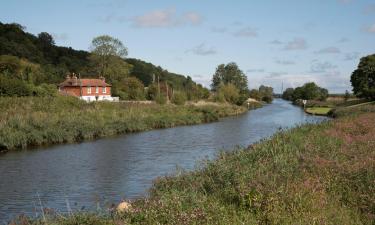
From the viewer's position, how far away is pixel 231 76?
154 m

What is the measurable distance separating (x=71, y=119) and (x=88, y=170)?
18191 millimetres

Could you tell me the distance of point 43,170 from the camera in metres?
23.4

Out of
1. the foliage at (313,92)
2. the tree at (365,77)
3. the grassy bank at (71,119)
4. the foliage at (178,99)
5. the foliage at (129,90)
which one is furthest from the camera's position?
the foliage at (313,92)

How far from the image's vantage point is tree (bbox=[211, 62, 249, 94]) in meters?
154

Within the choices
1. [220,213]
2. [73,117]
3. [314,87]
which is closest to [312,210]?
[220,213]

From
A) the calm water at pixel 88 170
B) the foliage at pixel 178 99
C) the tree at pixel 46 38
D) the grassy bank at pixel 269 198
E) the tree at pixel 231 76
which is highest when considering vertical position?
the tree at pixel 46 38

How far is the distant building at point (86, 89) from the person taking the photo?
244 feet

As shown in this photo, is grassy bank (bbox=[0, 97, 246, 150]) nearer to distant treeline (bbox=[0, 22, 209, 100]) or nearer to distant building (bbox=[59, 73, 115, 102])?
distant treeline (bbox=[0, 22, 209, 100])

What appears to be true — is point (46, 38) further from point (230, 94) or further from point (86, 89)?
point (86, 89)

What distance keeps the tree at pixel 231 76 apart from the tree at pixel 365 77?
5949 centimetres

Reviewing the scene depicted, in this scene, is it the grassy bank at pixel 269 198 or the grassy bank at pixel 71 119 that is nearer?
the grassy bank at pixel 269 198

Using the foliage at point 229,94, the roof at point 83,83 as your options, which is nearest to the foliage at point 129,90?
the roof at point 83,83

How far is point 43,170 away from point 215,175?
544 inches

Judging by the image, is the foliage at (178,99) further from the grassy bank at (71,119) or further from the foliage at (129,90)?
the grassy bank at (71,119)
